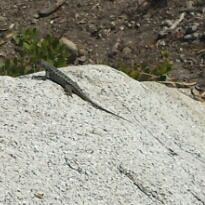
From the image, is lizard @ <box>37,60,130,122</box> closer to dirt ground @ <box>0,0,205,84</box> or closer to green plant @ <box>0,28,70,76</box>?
green plant @ <box>0,28,70,76</box>

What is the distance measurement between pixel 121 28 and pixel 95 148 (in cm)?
370

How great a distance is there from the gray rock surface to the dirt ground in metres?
2.11

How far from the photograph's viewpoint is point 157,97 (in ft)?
14.5

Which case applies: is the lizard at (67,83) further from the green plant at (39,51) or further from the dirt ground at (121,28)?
the dirt ground at (121,28)

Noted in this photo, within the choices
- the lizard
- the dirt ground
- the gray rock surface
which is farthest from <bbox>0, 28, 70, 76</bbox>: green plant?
the gray rock surface

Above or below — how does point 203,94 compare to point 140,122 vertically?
below

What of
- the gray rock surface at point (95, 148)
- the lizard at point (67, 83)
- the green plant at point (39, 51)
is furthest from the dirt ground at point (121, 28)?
the gray rock surface at point (95, 148)

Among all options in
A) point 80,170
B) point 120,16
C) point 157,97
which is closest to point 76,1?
point 120,16

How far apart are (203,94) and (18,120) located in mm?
2517

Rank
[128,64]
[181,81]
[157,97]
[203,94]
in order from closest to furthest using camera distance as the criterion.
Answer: [157,97]
[203,94]
[181,81]
[128,64]

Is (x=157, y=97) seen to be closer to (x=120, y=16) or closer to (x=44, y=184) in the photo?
(x=44, y=184)

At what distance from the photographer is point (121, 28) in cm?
704

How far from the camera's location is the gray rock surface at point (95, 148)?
3262 millimetres

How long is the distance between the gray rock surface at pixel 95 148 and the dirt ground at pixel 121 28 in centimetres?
211
